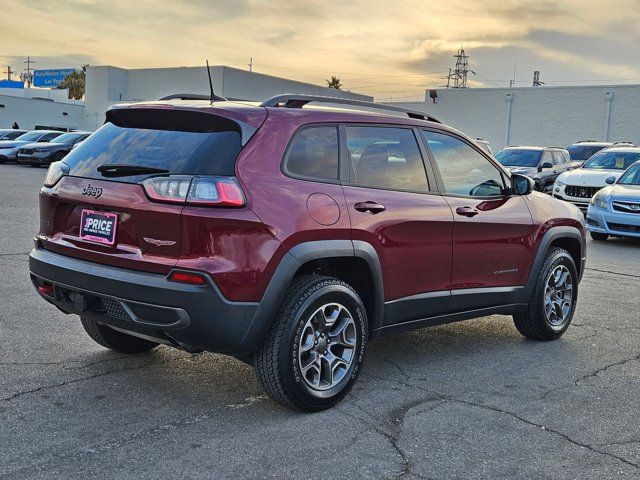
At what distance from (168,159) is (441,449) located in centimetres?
212

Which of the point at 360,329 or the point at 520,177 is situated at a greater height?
the point at 520,177

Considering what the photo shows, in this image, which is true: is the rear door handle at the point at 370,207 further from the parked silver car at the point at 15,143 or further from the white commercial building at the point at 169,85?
the white commercial building at the point at 169,85

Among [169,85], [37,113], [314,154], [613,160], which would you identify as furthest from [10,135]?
→ [314,154]

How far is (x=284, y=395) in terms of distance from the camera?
4.05 meters

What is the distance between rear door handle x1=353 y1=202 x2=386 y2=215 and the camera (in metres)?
4.41

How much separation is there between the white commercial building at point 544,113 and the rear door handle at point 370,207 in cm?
3962

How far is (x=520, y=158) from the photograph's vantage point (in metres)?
21.1

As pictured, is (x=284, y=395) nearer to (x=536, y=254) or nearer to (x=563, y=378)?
(x=563, y=378)

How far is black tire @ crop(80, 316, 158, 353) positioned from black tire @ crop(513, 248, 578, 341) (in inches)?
117

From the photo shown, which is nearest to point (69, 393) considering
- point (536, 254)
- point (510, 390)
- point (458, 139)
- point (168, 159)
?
point (168, 159)

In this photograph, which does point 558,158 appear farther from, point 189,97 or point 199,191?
point 199,191

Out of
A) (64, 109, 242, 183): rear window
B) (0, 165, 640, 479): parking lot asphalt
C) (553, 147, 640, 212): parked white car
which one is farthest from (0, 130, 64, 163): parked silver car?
(64, 109, 242, 183): rear window

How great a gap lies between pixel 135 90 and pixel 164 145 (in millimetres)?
54974

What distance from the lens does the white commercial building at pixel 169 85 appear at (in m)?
50.5
